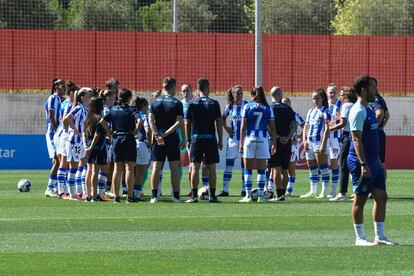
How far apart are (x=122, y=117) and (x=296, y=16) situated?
124 feet

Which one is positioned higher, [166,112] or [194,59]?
[194,59]

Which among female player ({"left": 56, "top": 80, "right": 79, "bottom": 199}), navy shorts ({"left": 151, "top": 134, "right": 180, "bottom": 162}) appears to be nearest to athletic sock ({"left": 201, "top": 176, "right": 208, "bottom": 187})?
navy shorts ({"left": 151, "top": 134, "right": 180, "bottom": 162})

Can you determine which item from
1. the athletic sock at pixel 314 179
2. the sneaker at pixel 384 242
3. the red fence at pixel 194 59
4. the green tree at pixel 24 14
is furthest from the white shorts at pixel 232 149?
the green tree at pixel 24 14

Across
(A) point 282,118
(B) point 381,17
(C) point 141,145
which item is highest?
(B) point 381,17

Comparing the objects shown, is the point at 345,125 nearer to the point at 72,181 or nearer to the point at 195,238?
the point at 72,181

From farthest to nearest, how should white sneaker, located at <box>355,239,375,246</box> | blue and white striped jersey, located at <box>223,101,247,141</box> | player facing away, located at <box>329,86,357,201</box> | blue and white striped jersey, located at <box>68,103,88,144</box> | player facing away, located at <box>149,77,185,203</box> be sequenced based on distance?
blue and white striped jersey, located at <box>223,101,247,141</box>
blue and white striped jersey, located at <box>68,103,88,144</box>
player facing away, located at <box>149,77,185,203</box>
player facing away, located at <box>329,86,357,201</box>
white sneaker, located at <box>355,239,375,246</box>

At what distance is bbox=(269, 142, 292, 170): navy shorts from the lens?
73.7 ft

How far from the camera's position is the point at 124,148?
2119 cm

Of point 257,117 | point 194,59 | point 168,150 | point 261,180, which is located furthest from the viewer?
point 194,59

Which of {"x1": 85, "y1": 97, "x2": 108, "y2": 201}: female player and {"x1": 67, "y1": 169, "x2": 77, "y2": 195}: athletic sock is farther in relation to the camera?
{"x1": 67, "y1": 169, "x2": 77, "y2": 195}: athletic sock

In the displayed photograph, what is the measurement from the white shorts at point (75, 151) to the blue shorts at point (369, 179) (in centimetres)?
917

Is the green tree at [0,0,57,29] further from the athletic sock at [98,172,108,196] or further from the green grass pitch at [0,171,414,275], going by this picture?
the green grass pitch at [0,171,414,275]

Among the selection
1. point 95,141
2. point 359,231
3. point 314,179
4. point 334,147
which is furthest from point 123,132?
point 359,231

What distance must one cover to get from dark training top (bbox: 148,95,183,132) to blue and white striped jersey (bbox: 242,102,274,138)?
1.28 metres
